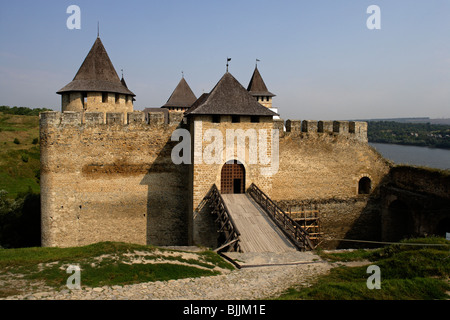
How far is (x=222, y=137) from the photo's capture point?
13.0 meters

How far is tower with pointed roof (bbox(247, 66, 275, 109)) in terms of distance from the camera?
96.7 ft

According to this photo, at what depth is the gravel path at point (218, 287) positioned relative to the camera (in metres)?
6.32

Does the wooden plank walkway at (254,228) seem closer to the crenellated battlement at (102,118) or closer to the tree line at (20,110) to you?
the crenellated battlement at (102,118)

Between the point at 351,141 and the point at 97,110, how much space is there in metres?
11.0

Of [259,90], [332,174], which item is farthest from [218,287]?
[259,90]

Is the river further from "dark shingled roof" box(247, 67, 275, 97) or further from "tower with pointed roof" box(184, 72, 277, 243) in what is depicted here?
"tower with pointed roof" box(184, 72, 277, 243)

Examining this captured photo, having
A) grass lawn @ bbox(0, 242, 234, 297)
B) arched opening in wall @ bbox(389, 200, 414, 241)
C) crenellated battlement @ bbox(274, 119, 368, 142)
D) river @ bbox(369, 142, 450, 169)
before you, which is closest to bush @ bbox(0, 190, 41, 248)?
grass lawn @ bbox(0, 242, 234, 297)

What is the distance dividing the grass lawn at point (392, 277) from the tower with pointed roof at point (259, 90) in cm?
2141

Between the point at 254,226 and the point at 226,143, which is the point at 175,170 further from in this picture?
the point at 254,226

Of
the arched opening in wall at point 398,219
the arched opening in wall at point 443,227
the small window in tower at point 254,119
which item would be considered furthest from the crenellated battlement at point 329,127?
the arched opening in wall at point 443,227

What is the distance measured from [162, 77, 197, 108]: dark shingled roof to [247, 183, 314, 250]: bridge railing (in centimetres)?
1489

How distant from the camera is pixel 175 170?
48.0 ft
